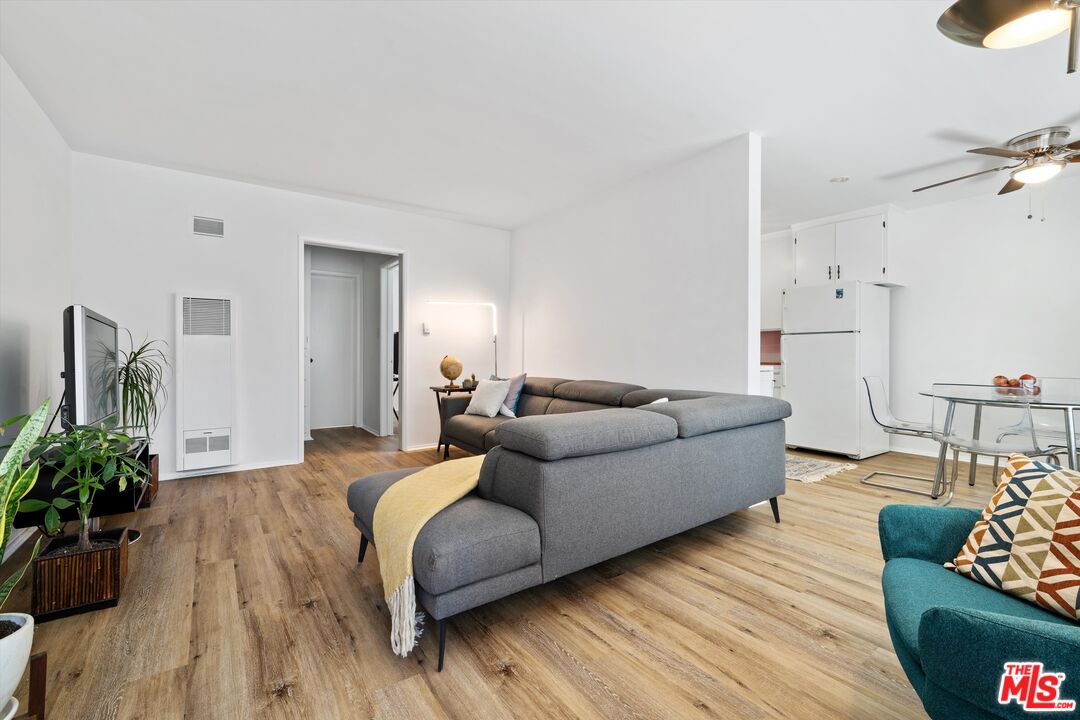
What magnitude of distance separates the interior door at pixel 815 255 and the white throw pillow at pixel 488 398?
3.68 metres

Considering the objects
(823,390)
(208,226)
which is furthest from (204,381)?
(823,390)

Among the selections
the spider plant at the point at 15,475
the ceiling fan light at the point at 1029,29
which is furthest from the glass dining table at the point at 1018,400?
the spider plant at the point at 15,475

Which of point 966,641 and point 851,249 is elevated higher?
point 851,249

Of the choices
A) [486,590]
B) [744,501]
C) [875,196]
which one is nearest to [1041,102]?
[875,196]

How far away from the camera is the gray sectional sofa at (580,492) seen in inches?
66.6

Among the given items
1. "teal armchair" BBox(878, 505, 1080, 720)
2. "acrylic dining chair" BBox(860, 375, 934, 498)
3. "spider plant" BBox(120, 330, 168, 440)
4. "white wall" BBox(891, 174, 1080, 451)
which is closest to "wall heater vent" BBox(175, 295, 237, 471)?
"spider plant" BBox(120, 330, 168, 440)

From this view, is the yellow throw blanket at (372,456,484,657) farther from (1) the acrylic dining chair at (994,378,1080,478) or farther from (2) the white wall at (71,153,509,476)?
(1) the acrylic dining chair at (994,378,1080,478)

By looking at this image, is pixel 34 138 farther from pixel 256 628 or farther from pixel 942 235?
pixel 942 235

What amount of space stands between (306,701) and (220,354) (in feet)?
11.8

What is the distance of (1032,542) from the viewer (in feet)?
4.19

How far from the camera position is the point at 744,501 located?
276 cm

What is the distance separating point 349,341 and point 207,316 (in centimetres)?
266

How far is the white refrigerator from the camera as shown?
15.8 feet

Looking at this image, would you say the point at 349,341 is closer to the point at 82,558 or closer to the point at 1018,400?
the point at 82,558
